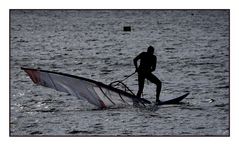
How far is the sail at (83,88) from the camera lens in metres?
12.1

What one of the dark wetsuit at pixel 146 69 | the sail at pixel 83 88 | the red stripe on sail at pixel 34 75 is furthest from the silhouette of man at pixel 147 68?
the red stripe on sail at pixel 34 75

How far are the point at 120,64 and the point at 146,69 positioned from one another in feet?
0.92

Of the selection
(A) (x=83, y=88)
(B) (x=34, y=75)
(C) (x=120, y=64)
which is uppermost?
(C) (x=120, y=64)

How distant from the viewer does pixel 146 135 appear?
39.1ft

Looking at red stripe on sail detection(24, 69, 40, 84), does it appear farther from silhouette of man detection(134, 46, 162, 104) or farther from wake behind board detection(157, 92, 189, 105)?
wake behind board detection(157, 92, 189, 105)

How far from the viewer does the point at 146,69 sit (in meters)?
12.2

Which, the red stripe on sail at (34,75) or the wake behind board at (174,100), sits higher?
the red stripe on sail at (34,75)

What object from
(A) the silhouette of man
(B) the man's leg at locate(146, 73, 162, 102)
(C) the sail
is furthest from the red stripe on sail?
(B) the man's leg at locate(146, 73, 162, 102)

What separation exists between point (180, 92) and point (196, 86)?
181 millimetres

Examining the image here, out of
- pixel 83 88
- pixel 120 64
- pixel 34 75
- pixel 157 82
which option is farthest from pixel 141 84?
pixel 34 75

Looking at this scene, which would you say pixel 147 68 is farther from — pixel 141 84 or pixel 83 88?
Result: pixel 83 88

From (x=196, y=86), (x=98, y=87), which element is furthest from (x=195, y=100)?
(x=98, y=87)

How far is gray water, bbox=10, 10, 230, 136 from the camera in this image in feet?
39.3

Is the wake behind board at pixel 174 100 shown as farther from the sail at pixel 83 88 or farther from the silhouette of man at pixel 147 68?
the sail at pixel 83 88
